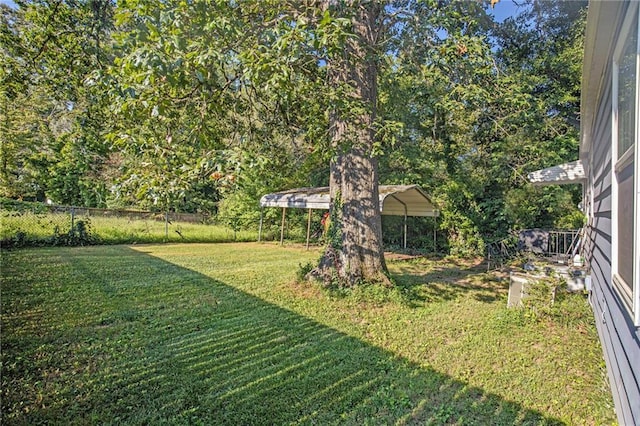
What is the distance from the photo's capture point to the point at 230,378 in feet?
9.47

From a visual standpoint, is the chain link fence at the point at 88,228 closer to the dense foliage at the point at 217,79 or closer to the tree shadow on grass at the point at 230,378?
the dense foliage at the point at 217,79

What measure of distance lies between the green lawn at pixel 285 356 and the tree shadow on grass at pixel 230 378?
0.01 metres

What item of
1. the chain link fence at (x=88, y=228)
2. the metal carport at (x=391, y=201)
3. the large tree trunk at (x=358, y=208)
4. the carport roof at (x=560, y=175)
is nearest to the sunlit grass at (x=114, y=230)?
the chain link fence at (x=88, y=228)

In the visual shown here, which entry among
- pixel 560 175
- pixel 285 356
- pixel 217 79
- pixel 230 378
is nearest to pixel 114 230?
pixel 217 79

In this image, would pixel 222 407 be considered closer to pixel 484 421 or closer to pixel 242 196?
pixel 484 421

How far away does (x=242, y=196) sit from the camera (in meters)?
15.7

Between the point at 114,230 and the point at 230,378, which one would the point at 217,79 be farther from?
the point at 114,230

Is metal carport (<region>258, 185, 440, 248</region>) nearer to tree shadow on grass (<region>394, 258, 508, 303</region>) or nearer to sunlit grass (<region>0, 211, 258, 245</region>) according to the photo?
tree shadow on grass (<region>394, 258, 508, 303</region>)

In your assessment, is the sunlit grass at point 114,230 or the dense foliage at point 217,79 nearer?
the dense foliage at point 217,79

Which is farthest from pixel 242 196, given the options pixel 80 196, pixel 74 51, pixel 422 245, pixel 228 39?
pixel 228 39

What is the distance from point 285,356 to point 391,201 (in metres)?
9.22

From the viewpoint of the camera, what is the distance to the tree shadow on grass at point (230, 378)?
7.91 ft

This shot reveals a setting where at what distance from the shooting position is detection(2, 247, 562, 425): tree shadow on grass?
2.41 meters

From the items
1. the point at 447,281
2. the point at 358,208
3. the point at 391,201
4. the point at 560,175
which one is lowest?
the point at 447,281
